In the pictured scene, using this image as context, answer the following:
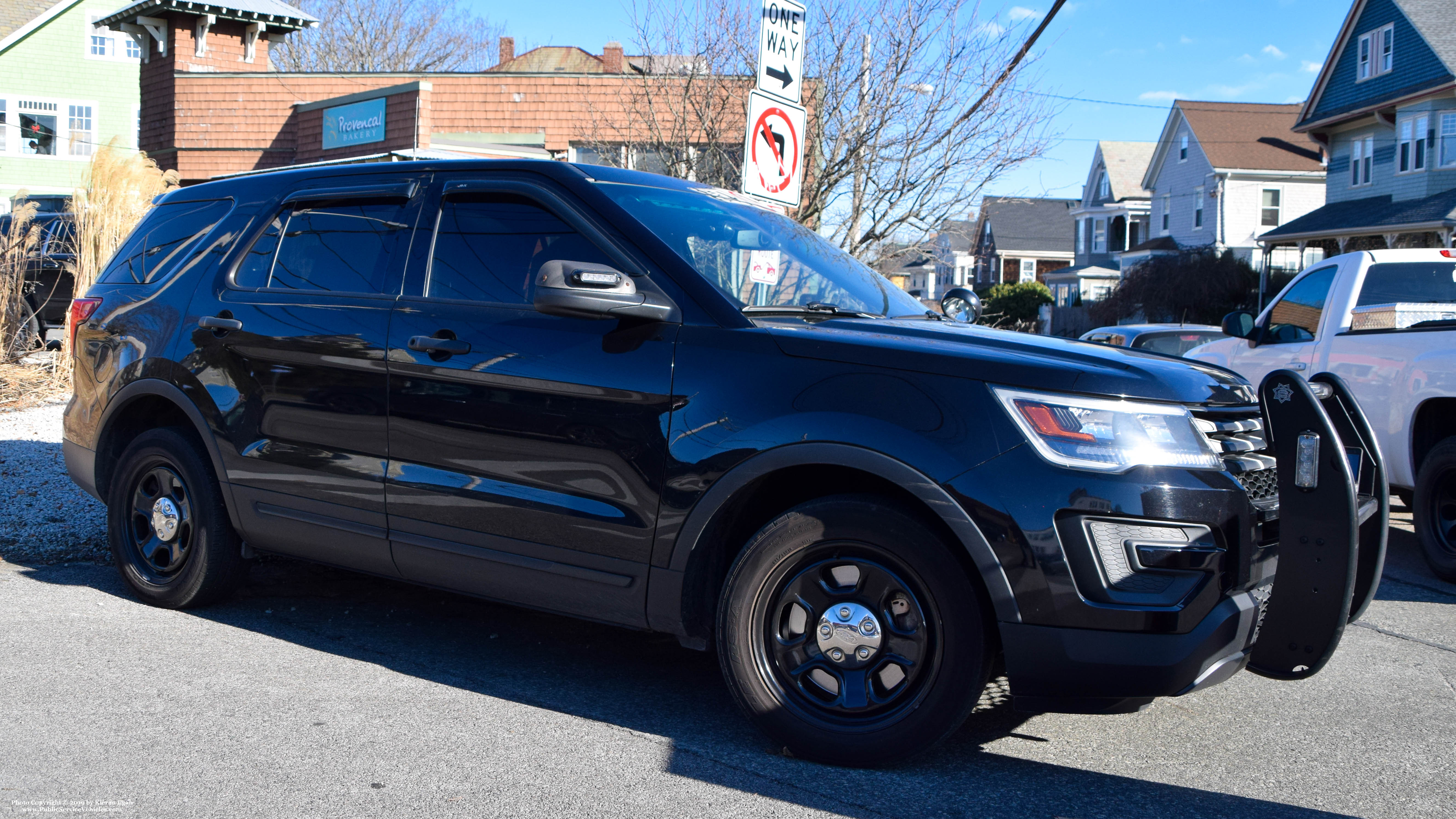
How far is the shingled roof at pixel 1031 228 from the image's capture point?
6825 centimetres

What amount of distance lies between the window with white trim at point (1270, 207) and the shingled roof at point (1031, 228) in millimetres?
24783

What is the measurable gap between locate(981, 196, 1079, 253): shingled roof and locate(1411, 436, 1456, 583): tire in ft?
A: 204

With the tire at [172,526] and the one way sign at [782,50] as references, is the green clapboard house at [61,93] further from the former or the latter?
the tire at [172,526]

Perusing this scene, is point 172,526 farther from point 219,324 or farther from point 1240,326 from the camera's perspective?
point 1240,326

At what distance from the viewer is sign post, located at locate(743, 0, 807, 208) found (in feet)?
23.9

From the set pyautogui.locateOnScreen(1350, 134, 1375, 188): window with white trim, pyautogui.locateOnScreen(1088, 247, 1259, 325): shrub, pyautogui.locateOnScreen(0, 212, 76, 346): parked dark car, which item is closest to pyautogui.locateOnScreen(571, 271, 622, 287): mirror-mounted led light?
pyautogui.locateOnScreen(0, 212, 76, 346): parked dark car

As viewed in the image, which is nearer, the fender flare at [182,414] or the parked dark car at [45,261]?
the fender flare at [182,414]

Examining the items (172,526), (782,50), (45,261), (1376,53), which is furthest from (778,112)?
(1376,53)

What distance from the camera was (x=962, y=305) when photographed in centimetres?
558

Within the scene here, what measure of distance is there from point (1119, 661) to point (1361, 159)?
34.9m

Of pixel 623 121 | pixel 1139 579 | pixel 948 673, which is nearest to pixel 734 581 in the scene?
pixel 948 673

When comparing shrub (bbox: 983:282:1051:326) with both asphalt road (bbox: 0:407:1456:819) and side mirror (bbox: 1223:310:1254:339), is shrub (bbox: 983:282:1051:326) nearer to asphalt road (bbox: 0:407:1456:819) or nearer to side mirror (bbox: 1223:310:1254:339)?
side mirror (bbox: 1223:310:1254:339)

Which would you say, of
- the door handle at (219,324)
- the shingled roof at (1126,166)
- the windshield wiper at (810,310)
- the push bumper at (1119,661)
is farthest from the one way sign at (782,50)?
the shingled roof at (1126,166)

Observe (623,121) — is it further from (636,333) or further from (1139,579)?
(1139,579)
